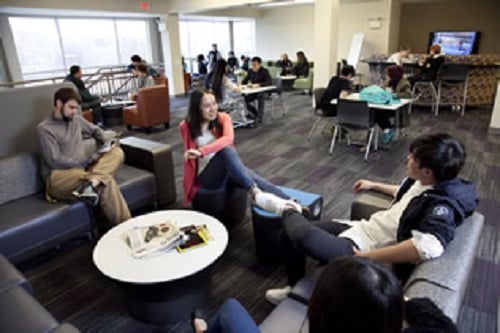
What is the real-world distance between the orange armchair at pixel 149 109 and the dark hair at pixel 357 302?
5645 mm

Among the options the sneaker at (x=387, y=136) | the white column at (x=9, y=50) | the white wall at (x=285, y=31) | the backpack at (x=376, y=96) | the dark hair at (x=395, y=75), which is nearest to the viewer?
the backpack at (x=376, y=96)

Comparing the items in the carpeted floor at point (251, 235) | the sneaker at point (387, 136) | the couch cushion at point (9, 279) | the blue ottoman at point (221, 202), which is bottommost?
the carpeted floor at point (251, 235)

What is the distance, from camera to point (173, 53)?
978 cm

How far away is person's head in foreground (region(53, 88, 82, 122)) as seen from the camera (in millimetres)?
2678

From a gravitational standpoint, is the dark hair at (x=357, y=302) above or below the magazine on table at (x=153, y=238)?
above

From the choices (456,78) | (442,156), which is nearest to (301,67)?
(456,78)

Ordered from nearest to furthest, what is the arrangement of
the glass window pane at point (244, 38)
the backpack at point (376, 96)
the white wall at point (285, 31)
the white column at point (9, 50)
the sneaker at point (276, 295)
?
the sneaker at point (276, 295) < the backpack at point (376, 96) < the white column at point (9, 50) < the white wall at point (285, 31) < the glass window pane at point (244, 38)

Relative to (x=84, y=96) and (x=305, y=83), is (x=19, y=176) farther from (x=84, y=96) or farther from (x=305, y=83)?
(x=305, y=83)

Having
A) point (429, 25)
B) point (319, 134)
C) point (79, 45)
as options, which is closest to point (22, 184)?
point (319, 134)

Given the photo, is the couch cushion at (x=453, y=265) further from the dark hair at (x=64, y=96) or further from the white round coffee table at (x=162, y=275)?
the dark hair at (x=64, y=96)

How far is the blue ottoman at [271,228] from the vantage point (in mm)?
2287

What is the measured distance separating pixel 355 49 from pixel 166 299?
9.61 meters

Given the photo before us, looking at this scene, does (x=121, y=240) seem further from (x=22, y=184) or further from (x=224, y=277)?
(x=22, y=184)

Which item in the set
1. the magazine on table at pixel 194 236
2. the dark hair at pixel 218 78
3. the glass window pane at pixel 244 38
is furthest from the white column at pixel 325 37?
the glass window pane at pixel 244 38
